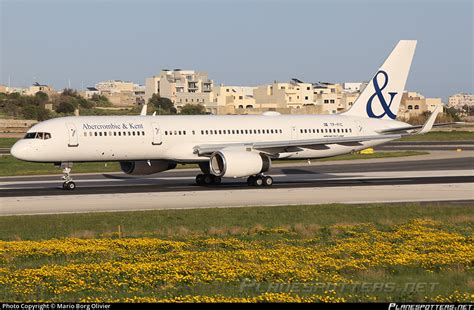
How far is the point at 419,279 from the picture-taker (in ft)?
60.8

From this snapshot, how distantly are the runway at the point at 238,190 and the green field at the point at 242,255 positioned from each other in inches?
148

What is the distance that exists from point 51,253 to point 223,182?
27.3 m

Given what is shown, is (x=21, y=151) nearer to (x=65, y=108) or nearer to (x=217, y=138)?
(x=217, y=138)

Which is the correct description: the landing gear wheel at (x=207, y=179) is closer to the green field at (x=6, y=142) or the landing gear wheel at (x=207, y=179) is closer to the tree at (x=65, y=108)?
the green field at (x=6, y=142)

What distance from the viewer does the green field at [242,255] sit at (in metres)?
17.2

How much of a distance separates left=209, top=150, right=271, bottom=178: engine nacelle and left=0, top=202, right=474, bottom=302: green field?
9.35m

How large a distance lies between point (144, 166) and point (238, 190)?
6.02m

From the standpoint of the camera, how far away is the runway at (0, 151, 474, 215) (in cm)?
3794

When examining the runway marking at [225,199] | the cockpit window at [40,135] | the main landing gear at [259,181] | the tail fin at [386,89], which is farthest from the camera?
Answer: the tail fin at [386,89]

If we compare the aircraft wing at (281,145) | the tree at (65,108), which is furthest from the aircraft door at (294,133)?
the tree at (65,108)

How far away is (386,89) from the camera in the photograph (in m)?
53.3

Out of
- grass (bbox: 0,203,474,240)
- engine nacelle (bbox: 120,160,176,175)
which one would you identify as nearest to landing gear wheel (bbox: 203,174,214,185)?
engine nacelle (bbox: 120,160,176,175)

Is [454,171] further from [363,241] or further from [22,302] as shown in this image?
[22,302]

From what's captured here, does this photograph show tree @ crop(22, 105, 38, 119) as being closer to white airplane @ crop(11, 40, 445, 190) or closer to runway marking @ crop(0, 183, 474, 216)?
white airplane @ crop(11, 40, 445, 190)
